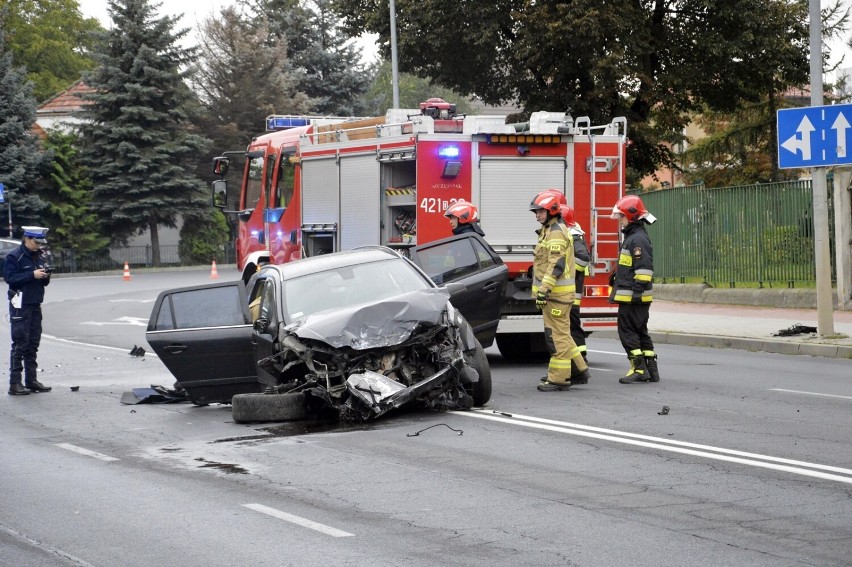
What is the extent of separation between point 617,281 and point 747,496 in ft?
20.3

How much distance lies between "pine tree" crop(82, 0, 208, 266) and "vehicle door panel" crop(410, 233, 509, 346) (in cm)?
3861

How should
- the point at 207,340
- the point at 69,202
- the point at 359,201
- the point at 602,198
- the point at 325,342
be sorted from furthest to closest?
the point at 69,202 < the point at 359,201 < the point at 602,198 < the point at 207,340 < the point at 325,342

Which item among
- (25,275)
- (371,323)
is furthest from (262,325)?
(25,275)

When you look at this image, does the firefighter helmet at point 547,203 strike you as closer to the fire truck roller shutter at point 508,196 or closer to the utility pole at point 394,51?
the fire truck roller shutter at point 508,196

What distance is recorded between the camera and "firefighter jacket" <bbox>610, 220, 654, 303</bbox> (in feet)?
43.3

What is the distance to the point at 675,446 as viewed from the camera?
360 inches

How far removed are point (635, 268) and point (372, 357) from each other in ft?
13.4

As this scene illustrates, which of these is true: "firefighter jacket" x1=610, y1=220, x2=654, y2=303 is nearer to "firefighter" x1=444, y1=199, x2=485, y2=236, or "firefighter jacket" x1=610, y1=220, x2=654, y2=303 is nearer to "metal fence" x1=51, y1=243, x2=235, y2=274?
"firefighter" x1=444, y1=199, x2=485, y2=236

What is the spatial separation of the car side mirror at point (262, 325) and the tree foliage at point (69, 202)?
43017 mm

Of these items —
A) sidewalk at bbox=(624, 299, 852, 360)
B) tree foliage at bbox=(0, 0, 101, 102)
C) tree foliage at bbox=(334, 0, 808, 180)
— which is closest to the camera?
sidewalk at bbox=(624, 299, 852, 360)

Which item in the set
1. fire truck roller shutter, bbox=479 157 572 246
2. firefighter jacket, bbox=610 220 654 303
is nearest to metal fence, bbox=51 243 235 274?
fire truck roller shutter, bbox=479 157 572 246

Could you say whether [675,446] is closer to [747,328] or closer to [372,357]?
[372,357]

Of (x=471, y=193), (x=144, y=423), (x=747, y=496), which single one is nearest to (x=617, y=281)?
(x=471, y=193)

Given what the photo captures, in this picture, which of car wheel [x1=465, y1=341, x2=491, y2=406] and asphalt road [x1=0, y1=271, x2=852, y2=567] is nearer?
asphalt road [x1=0, y1=271, x2=852, y2=567]
